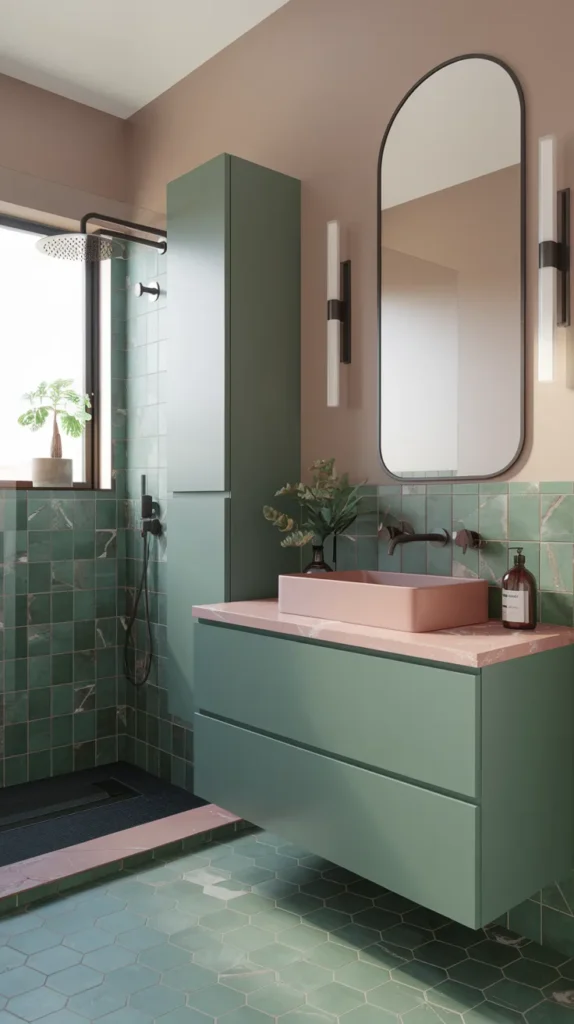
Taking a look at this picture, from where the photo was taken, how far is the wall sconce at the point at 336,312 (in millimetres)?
2486

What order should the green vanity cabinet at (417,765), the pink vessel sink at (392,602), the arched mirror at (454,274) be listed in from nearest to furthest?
the green vanity cabinet at (417,765) < the pink vessel sink at (392,602) < the arched mirror at (454,274)

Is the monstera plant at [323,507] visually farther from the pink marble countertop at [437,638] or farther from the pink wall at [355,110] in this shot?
the pink marble countertop at [437,638]

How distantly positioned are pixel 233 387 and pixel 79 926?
161 cm

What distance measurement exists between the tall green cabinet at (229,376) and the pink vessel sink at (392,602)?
0.46 m

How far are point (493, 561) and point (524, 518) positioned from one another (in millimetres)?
153

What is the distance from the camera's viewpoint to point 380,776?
1813mm

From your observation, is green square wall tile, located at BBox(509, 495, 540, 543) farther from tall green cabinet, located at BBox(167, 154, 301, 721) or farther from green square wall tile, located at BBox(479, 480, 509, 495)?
tall green cabinet, located at BBox(167, 154, 301, 721)

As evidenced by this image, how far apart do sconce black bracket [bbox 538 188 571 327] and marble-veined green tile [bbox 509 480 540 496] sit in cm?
40

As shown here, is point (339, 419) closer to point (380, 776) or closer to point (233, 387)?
point (233, 387)

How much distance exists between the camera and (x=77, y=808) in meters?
2.74

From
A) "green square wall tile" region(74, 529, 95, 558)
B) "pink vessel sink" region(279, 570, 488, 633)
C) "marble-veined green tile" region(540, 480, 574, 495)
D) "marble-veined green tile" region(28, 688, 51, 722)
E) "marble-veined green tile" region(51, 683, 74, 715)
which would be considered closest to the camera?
"pink vessel sink" region(279, 570, 488, 633)

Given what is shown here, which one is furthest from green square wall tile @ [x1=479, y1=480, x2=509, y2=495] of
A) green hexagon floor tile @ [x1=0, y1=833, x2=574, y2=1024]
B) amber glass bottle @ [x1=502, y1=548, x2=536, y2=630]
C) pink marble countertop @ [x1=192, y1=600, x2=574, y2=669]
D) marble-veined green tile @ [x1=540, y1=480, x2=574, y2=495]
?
green hexagon floor tile @ [x1=0, y1=833, x2=574, y2=1024]

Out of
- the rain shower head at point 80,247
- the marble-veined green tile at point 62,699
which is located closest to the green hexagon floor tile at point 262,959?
the marble-veined green tile at point 62,699

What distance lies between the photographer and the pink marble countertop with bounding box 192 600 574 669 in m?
1.66
